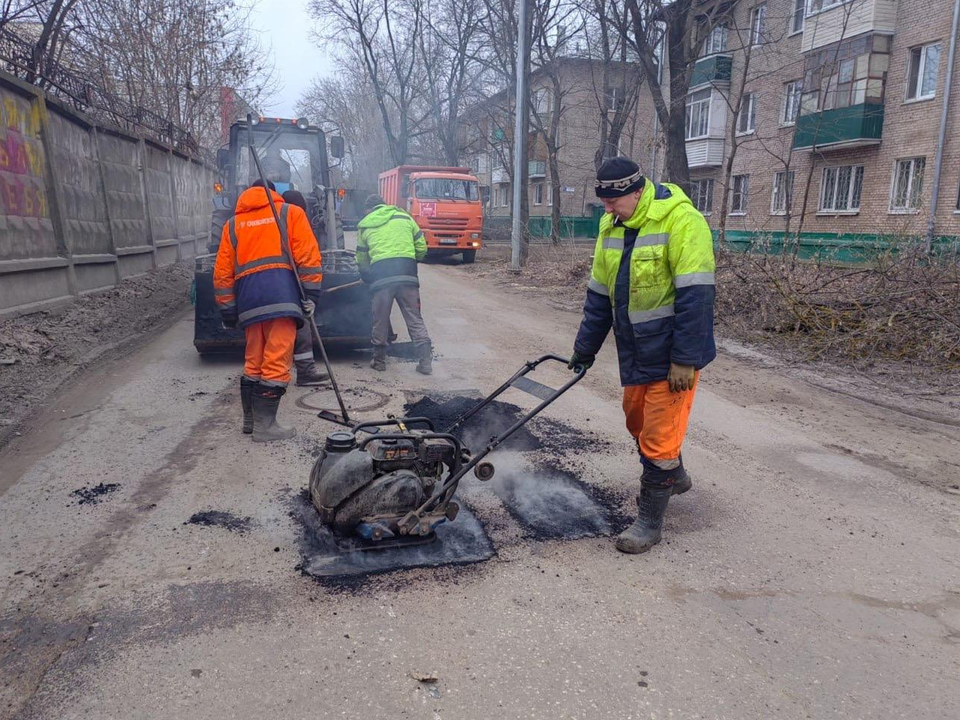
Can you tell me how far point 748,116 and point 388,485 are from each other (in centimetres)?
2722

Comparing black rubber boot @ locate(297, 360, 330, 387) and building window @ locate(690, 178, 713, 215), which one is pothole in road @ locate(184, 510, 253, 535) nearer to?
black rubber boot @ locate(297, 360, 330, 387)

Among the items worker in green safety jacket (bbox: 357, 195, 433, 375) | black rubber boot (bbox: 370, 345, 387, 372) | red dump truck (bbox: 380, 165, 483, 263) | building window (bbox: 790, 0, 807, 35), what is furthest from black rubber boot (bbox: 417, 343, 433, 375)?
building window (bbox: 790, 0, 807, 35)

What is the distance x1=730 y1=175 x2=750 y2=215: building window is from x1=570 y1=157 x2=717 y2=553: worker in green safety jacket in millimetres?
24935

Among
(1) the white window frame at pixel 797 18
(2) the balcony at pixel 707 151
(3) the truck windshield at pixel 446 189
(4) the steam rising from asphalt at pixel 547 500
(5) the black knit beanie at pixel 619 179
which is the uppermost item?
(1) the white window frame at pixel 797 18

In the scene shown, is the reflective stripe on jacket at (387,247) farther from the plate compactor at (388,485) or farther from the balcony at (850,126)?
the balcony at (850,126)

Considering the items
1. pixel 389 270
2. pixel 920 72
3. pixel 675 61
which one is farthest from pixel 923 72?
pixel 389 270

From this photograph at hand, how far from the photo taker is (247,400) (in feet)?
16.1

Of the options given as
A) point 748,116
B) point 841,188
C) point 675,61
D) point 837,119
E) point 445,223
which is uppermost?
point 748,116

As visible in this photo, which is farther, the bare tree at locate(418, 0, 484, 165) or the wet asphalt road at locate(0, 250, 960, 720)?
the bare tree at locate(418, 0, 484, 165)

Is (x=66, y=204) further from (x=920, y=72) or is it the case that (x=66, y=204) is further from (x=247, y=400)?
(x=920, y=72)

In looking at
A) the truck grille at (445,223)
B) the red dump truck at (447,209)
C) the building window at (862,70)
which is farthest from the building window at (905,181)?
the truck grille at (445,223)

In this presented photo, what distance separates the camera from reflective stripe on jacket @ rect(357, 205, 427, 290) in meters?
6.89

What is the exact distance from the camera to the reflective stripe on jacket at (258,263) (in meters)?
4.66

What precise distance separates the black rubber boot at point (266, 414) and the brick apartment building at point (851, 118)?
1509cm
